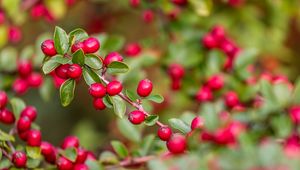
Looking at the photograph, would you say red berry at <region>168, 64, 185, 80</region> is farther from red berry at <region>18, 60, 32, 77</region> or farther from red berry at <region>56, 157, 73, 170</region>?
red berry at <region>56, 157, 73, 170</region>

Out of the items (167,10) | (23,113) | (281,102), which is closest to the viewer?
(281,102)

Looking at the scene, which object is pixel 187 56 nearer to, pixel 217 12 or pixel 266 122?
pixel 217 12

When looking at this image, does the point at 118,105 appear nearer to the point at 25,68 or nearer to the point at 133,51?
the point at 25,68

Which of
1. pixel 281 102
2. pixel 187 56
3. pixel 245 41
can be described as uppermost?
pixel 245 41

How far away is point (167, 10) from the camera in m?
2.00

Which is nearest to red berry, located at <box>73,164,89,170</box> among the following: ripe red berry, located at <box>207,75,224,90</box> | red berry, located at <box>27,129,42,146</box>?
red berry, located at <box>27,129,42,146</box>

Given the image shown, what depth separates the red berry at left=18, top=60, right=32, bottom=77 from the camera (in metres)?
2.02

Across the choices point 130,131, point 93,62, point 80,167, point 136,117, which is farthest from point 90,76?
point 130,131

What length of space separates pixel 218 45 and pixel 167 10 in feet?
0.86

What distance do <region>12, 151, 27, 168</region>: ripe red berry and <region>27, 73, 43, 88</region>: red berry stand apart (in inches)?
25.3

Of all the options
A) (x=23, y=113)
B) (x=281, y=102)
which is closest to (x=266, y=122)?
(x=281, y=102)

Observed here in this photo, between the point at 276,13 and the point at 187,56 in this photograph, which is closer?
the point at 187,56

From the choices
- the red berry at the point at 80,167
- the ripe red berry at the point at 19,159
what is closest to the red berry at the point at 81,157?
the red berry at the point at 80,167

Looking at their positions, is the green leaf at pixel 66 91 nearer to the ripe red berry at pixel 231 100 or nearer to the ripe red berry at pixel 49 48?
the ripe red berry at pixel 49 48
